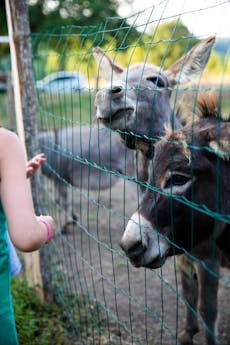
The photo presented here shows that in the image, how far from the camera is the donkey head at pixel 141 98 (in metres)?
2.74

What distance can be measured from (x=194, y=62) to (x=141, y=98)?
0.60 metres

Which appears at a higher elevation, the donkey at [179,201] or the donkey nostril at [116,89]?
the donkey nostril at [116,89]

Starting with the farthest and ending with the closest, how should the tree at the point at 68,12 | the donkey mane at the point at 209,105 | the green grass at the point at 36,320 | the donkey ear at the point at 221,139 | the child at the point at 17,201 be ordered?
1. the tree at the point at 68,12
2. the green grass at the point at 36,320
3. the donkey mane at the point at 209,105
4. the donkey ear at the point at 221,139
5. the child at the point at 17,201

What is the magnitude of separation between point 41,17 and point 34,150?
18.3 m

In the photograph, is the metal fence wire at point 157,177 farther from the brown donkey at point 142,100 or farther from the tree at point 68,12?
the tree at point 68,12

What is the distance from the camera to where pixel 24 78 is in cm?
348

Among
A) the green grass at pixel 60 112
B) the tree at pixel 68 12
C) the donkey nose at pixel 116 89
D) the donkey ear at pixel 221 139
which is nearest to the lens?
the donkey ear at pixel 221 139

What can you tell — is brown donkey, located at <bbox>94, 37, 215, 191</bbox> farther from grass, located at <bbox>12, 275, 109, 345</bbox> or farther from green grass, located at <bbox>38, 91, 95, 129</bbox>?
grass, located at <bbox>12, 275, 109, 345</bbox>

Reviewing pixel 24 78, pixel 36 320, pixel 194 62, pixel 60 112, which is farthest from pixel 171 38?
pixel 36 320

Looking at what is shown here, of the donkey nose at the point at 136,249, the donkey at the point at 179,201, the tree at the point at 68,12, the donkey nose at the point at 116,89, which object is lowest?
the donkey nose at the point at 136,249

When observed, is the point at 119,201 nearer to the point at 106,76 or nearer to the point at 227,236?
the point at 106,76

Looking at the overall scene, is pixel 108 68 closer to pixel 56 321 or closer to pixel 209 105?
pixel 209 105

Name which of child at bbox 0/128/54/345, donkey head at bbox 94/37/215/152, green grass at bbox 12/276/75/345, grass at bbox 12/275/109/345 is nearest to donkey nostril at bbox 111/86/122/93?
donkey head at bbox 94/37/215/152

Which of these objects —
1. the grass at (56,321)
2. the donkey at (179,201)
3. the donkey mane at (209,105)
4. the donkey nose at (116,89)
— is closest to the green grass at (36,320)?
the grass at (56,321)
